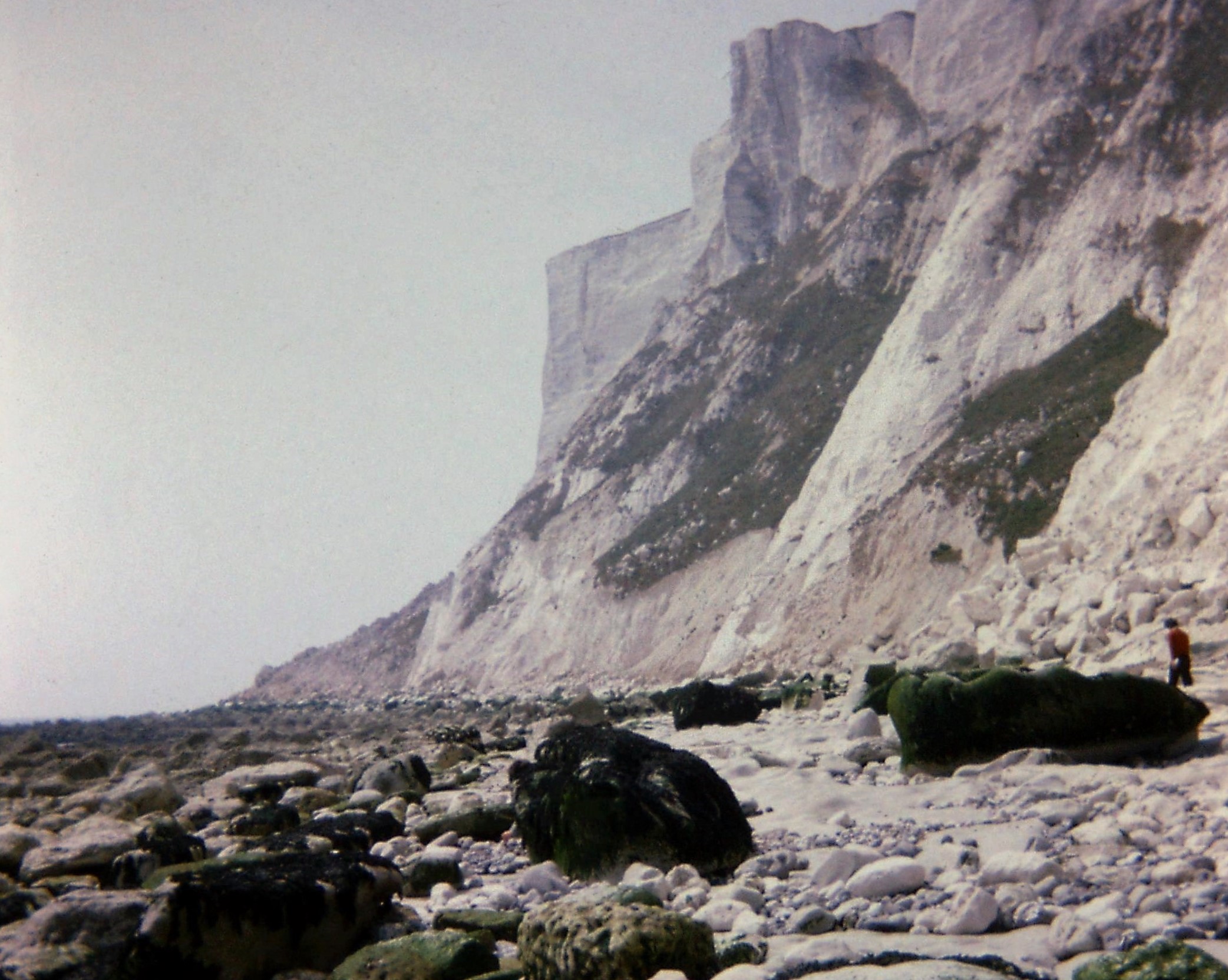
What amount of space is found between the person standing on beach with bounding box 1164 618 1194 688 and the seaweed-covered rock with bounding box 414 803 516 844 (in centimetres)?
752

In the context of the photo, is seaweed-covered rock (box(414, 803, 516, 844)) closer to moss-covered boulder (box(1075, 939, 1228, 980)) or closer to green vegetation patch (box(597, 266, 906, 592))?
moss-covered boulder (box(1075, 939, 1228, 980))

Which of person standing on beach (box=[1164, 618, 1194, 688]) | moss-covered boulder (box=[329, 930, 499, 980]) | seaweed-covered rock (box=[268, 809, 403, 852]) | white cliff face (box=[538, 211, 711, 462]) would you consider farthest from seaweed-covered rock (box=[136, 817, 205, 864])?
white cliff face (box=[538, 211, 711, 462])

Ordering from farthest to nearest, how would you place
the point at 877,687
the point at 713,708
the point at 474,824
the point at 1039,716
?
the point at 713,708 < the point at 877,687 < the point at 1039,716 < the point at 474,824

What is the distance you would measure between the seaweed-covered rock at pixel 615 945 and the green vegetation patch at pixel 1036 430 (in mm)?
27951

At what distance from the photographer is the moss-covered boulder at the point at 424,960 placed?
4.43 m

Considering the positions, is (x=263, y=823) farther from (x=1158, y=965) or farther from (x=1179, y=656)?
(x=1179, y=656)

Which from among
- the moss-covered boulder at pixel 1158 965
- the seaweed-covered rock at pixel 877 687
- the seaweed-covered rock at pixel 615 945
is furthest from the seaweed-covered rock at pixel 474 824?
the seaweed-covered rock at pixel 877 687

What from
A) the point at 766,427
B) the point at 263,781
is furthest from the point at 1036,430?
the point at 263,781

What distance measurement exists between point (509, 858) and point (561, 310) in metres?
90.7

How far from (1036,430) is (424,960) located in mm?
32694

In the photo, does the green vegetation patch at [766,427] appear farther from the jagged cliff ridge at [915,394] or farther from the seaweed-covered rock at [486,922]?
the seaweed-covered rock at [486,922]

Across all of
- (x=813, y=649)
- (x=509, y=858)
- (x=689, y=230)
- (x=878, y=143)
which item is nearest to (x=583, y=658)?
(x=813, y=649)

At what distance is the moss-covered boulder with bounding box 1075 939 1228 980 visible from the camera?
3299 millimetres

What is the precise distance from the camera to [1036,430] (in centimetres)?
3322
